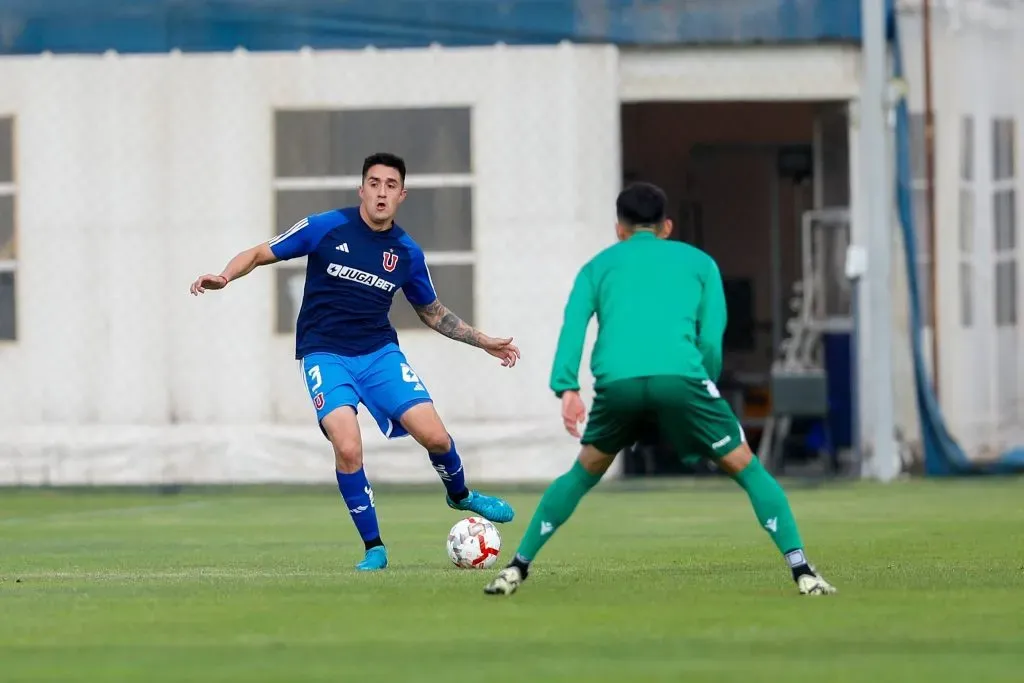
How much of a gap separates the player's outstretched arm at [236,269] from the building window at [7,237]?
1092 cm

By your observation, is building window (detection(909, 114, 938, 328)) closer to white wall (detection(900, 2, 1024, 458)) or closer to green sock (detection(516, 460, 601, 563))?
white wall (detection(900, 2, 1024, 458))

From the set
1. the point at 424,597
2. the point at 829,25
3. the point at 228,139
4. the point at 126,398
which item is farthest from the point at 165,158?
the point at 424,597

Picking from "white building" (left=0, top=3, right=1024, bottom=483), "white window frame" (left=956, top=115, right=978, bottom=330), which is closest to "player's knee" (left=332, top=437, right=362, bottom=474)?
"white building" (left=0, top=3, right=1024, bottom=483)

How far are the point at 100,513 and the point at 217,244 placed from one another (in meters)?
4.80

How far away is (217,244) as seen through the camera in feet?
68.0

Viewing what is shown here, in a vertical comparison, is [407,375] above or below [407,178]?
below

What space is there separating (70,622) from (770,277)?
20.9 m

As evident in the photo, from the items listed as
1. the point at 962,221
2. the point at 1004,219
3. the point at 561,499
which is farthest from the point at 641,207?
the point at 1004,219

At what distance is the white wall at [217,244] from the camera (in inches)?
810

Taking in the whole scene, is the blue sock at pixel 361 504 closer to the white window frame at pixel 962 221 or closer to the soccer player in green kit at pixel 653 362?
the soccer player in green kit at pixel 653 362

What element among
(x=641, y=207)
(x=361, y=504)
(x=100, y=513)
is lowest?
(x=100, y=513)

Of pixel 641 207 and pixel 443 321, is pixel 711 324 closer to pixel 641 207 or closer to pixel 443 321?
pixel 641 207

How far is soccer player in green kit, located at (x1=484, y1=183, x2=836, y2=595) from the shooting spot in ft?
26.4

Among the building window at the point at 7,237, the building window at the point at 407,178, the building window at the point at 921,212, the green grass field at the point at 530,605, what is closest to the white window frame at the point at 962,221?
the building window at the point at 921,212
